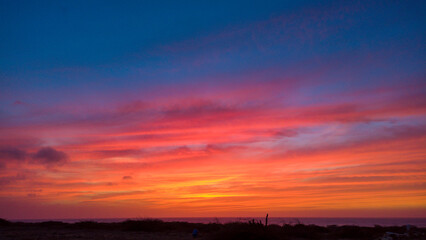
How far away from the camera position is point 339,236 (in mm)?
22547

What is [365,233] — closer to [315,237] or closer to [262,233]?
[315,237]

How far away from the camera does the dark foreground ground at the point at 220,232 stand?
1678cm

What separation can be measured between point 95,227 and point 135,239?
1323 cm

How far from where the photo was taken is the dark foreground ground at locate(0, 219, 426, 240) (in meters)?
16.8

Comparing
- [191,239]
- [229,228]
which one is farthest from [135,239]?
[229,228]

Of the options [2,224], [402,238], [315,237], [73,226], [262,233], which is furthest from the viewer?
[2,224]

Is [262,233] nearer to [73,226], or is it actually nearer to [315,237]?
[315,237]

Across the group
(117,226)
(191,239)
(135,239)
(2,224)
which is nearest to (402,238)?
(191,239)

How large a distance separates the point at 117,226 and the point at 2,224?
12.6m

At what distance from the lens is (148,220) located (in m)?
30.0

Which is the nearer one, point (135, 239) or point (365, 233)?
point (135, 239)

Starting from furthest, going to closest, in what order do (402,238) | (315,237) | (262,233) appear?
(315,237), (402,238), (262,233)

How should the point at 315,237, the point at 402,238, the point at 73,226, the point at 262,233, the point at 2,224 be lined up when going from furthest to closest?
the point at 2,224 → the point at 73,226 → the point at 315,237 → the point at 402,238 → the point at 262,233

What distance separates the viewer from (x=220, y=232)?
669 inches
